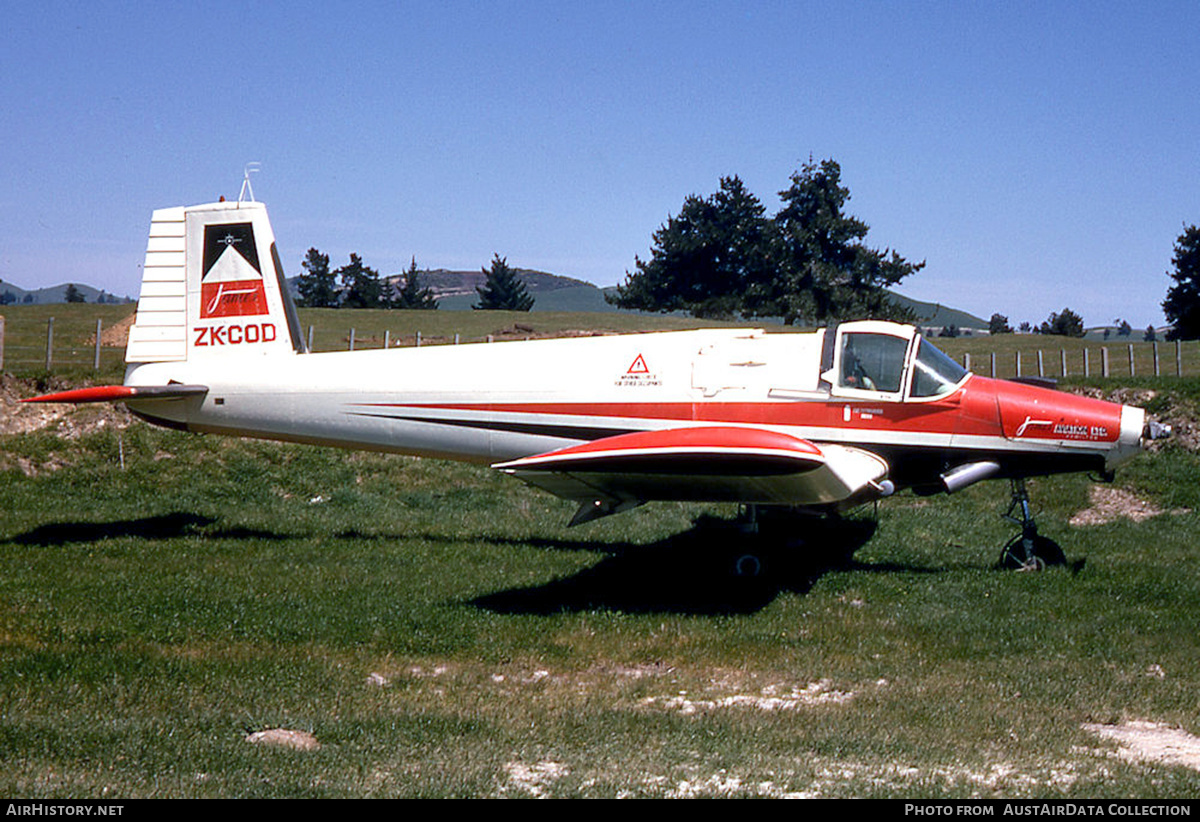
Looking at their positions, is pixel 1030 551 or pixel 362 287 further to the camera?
pixel 362 287

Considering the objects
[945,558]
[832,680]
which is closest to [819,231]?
[945,558]

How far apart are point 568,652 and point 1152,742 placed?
4.45 metres

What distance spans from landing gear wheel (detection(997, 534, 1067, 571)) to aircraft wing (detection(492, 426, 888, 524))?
215cm

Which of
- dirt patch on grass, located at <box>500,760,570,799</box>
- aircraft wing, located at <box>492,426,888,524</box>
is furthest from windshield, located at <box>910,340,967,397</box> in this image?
dirt patch on grass, located at <box>500,760,570,799</box>

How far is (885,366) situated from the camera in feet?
36.8

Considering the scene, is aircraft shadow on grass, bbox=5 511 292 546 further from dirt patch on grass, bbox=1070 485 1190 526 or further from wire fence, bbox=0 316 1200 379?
wire fence, bbox=0 316 1200 379

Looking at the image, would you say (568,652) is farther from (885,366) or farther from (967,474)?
(967,474)

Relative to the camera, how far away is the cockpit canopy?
1117 centimetres

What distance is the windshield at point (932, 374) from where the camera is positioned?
11.2m

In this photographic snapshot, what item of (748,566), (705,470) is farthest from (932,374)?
(705,470)

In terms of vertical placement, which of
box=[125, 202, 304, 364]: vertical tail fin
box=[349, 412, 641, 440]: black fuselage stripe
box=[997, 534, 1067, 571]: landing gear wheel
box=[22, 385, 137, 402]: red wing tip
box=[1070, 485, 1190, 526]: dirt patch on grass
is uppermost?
box=[125, 202, 304, 364]: vertical tail fin

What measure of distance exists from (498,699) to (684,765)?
1983 millimetres

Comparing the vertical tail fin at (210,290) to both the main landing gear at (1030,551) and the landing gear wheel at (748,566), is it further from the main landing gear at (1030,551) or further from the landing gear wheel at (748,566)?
A: the main landing gear at (1030,551)

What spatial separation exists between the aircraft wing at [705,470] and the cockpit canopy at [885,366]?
0.90 meters
